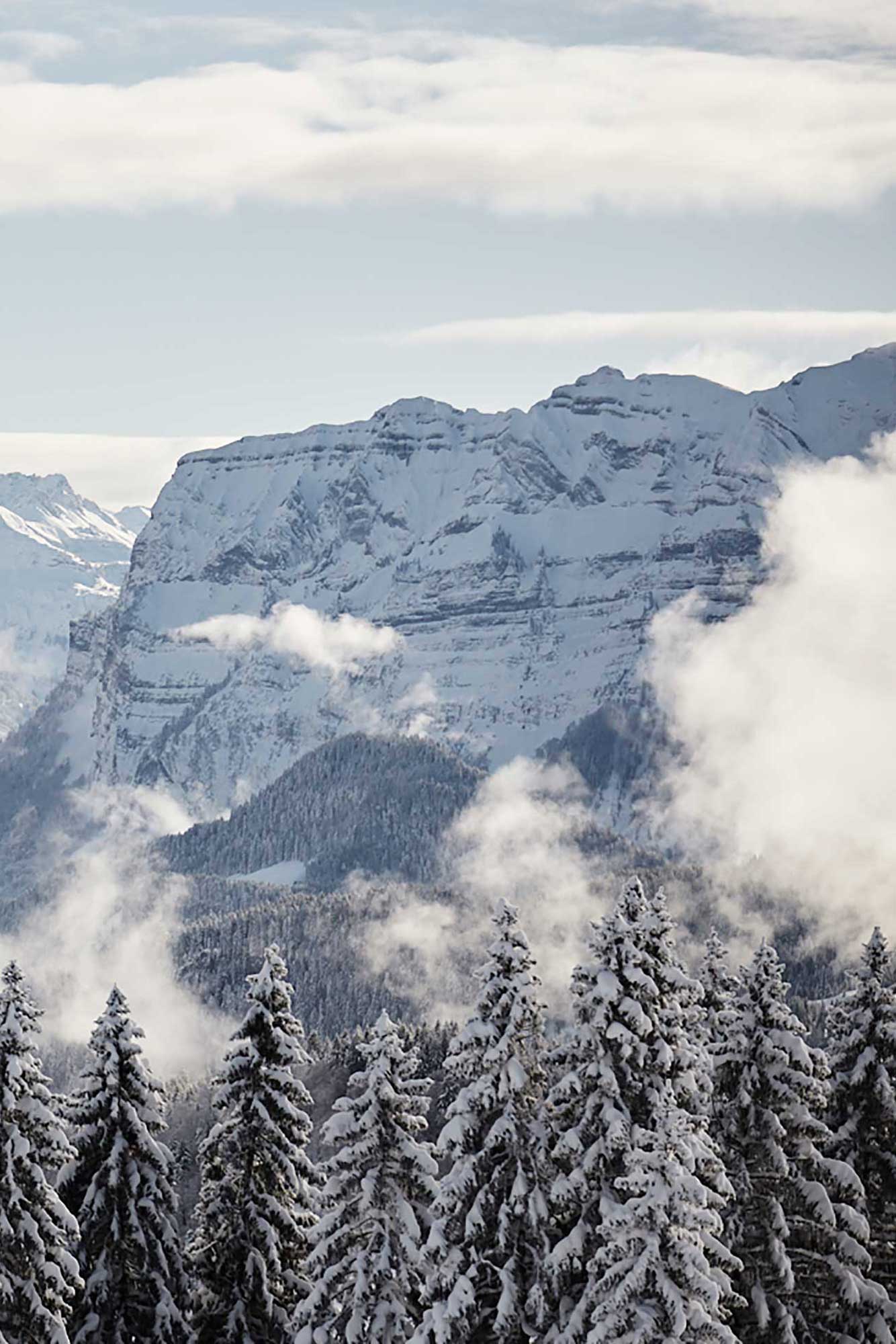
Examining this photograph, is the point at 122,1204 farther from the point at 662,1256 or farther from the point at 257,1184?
the point at 662,1256

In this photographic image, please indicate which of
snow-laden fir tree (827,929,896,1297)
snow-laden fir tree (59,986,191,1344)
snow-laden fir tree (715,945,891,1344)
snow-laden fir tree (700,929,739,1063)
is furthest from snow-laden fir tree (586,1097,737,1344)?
snow-laden fir tree (59,986,191,1344)

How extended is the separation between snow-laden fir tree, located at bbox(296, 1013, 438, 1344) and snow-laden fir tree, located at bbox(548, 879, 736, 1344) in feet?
12.9

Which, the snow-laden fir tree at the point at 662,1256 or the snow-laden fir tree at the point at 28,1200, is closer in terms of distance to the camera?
the snow-laden fir tree at the point at 662,1256

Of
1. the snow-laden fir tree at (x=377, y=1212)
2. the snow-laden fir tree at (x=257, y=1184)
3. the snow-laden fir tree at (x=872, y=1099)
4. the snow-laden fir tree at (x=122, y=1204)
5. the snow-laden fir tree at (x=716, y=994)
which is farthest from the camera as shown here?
the snow-laden fir tree at (x=872, y=1099)

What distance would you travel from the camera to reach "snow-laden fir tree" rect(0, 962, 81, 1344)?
128 ft

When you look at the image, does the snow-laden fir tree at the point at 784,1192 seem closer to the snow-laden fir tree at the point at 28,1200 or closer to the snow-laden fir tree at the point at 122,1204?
the snow-laden fir tree at the point at 122,1204

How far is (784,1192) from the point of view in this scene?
41.4 m

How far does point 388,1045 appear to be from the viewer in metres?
39.8

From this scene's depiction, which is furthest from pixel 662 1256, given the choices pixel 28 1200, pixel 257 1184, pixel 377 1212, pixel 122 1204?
pixel 122 1204

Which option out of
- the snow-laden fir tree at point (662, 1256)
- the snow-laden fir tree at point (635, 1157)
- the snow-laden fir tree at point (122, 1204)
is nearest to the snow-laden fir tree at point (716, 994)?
the snow-laden fir tree at point (635, 1157)

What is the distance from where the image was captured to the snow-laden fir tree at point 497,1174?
36.7 m

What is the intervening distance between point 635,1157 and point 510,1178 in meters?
4.37

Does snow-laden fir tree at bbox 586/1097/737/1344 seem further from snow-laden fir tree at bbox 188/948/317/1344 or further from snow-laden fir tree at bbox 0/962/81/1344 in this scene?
snow-laden fir tree at bbox 0/962/81/1344

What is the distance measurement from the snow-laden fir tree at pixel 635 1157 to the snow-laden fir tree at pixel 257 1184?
26.4 ft
